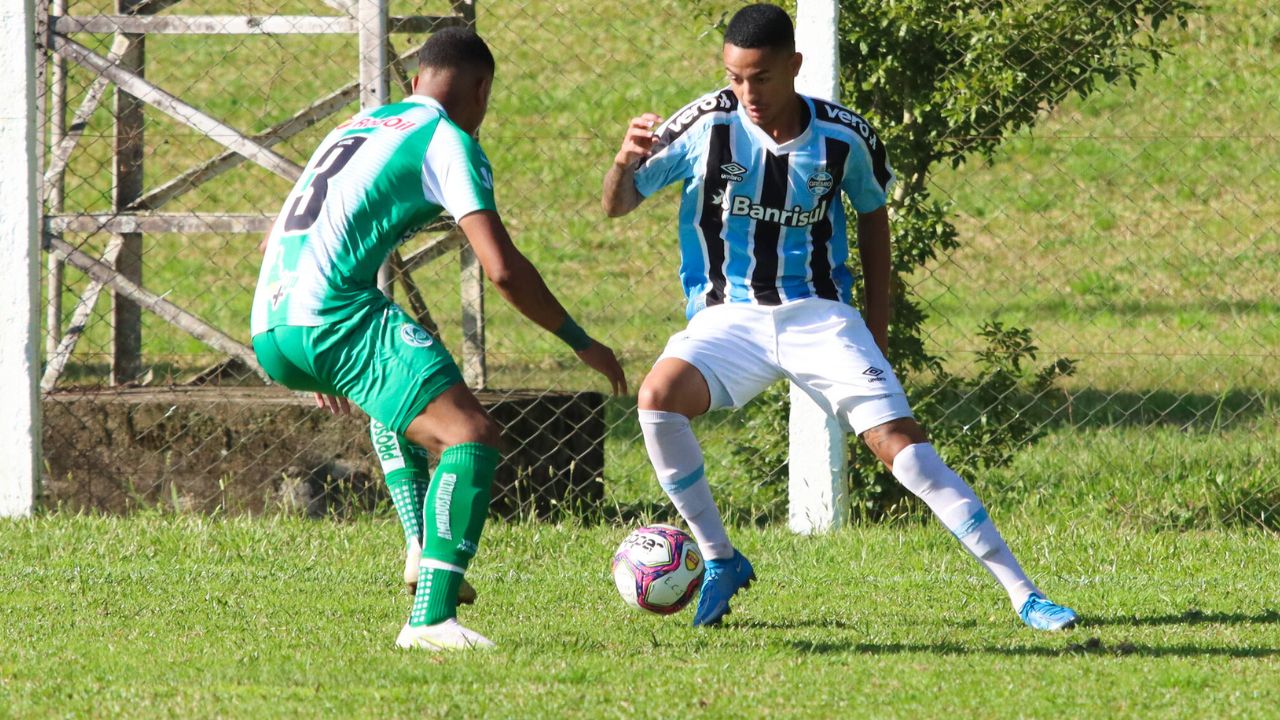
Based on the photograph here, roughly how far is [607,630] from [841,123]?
182 cm

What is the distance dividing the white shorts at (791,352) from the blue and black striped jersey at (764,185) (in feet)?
0.25

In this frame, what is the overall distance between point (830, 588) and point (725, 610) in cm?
73

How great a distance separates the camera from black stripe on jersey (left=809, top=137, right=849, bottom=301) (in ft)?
15.8

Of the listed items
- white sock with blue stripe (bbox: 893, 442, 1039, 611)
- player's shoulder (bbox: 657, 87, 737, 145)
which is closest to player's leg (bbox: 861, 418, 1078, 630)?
white sock with blue stripe (bbox: 893, 442, 1039, 611)

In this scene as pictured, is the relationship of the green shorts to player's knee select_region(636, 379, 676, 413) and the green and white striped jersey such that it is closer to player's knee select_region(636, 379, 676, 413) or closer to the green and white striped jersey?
the green and white striped jersey

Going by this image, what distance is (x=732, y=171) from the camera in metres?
4.80

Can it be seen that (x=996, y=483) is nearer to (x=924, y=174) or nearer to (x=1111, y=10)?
(x=924, y=174)

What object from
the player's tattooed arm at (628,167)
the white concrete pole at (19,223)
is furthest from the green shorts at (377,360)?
the white concrete pole at (19,223)

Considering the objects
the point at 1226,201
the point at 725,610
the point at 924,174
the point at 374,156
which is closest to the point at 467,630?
the point at 725,610

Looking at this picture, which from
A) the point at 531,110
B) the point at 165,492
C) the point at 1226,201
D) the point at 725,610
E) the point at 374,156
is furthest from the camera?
the point at 531,110

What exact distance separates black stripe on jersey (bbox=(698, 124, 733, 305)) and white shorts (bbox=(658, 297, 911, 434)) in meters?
0.11

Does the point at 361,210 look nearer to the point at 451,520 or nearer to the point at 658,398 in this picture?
the point at 451,520

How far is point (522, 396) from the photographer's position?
6.88 metres

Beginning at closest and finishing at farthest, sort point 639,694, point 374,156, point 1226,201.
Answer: point 639,694
point 374,156
point 1226,201
